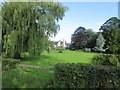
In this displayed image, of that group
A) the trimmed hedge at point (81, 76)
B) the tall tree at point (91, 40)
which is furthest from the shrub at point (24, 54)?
the tall tree at point (91, 40)

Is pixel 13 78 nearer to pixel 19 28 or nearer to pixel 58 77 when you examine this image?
pixel 58 77

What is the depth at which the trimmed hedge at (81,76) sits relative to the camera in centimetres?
446

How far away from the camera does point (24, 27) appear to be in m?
12.0

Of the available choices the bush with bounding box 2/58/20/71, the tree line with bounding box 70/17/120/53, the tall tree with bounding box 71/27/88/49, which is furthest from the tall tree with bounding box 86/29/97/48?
the bush with bounding box 2/58/20/71

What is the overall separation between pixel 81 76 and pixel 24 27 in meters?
8.44

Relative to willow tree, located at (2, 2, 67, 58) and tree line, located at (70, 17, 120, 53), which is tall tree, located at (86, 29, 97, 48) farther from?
willow tree, located at (2, 2, 67, 58)

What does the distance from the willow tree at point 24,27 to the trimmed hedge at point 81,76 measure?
24.9 feet

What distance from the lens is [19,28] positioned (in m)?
11.8

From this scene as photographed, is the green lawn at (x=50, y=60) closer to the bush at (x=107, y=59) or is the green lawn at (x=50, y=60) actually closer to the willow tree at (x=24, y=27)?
the willow tree at (x=24, y=27)

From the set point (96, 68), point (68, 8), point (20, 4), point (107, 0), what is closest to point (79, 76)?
point (96, 68)

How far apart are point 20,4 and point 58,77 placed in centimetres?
870

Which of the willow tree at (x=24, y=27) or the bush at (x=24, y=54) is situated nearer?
the willow tree at (x=24, y=27)

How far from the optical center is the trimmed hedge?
446 cm

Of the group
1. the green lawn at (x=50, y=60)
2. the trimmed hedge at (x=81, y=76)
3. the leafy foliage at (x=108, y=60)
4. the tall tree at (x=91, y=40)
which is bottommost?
the green lawn at (x=50, y=60)
